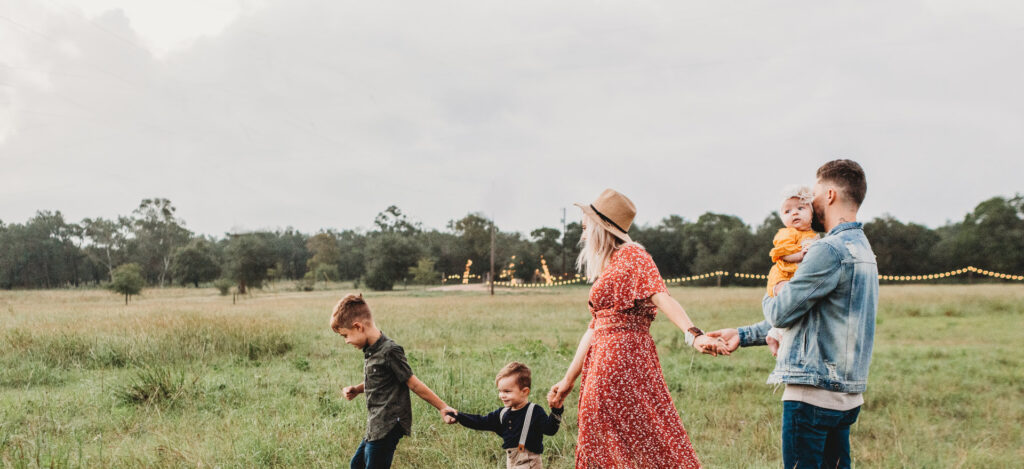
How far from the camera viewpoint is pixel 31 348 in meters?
10.0

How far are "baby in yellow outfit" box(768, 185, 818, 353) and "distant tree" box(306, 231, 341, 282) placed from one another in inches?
2750

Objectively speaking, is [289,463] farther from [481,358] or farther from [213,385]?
[481,358]

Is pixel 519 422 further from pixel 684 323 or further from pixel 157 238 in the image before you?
pixel 157 238

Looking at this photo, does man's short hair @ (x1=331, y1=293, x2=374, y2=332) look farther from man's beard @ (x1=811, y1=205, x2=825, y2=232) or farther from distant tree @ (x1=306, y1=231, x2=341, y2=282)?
distant tree @ (x1=306, y1=231, x2=341, y2=282)

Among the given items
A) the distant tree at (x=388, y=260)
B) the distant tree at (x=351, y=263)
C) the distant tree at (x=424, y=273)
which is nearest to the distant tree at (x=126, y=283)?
the distant tree at (x=388, y=260)

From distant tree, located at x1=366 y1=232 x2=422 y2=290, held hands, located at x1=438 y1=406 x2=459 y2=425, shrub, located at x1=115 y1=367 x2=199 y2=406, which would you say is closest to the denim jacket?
held hands, located at x1=438 y1=406 x2=459 y2=425

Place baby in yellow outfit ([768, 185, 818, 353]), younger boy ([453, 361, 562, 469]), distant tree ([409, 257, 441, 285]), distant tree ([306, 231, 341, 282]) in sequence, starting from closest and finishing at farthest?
1. baby in yellow outfit ([768, 185, 818, 353])
2. younger boy ([453, 361, 562, 469])
3. distant tree ([409, 257, 441, 285])
4. distant tree ([306, 231, 341, 282])

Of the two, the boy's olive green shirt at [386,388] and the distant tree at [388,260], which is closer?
the boy's olive green shirt at [386,388]

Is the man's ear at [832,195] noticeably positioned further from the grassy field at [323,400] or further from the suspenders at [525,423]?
the grassy field at [323,400]

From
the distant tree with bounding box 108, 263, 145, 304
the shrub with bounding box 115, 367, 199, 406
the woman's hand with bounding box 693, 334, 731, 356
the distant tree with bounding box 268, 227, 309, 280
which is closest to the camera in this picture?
the woman's hand with bounding box 693, 334, 731, 356

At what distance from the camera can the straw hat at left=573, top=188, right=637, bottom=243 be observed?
3314mm

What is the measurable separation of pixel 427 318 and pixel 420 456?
15.0 metres

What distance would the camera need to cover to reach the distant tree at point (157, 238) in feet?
174

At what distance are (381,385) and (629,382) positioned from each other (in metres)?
1.54
